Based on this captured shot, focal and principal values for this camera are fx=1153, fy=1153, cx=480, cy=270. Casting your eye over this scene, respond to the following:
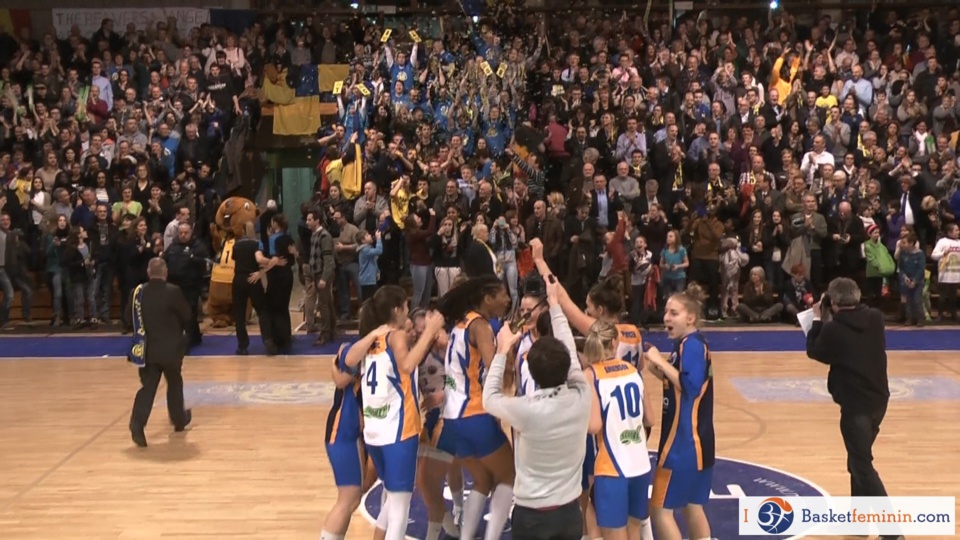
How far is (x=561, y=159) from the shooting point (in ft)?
56.5

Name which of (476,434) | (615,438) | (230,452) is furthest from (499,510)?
(230,452)

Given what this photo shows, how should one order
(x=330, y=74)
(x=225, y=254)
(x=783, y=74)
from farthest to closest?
(x=330, y=74)
(x=783, y=74)
(x=225, y=254)

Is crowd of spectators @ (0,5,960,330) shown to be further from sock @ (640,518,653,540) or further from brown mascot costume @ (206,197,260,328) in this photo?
sock @ (640,518,653,540)

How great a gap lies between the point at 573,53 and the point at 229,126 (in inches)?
231

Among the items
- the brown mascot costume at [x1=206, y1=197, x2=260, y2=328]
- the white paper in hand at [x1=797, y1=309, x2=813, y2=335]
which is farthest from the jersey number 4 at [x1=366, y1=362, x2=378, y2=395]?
the brown mascot costume at [x1=206, y1=197, x2=260, y2=328]

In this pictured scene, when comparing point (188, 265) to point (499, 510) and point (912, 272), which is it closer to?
point (499, 510)

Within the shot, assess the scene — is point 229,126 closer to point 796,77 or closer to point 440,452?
point 796,77

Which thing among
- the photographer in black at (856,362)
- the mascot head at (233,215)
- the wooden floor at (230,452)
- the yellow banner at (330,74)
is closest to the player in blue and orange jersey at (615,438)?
the photographer in black at (856,362)

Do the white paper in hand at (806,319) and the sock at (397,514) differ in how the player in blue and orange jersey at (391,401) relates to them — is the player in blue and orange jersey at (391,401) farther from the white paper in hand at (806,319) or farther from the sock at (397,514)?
the white paper in hand at (806,319)

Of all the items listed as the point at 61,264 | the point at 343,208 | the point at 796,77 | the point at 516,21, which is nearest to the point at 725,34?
the point at 796,77

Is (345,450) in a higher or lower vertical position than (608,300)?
lower

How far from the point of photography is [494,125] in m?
17.5

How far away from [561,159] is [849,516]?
32.9 feet

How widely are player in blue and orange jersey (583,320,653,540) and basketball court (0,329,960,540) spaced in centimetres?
178
